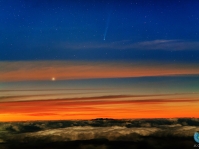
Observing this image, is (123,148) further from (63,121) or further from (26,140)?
(26,140)

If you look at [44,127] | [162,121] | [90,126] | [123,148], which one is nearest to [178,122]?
[162,121]

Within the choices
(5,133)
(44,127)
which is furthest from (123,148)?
(5,133)

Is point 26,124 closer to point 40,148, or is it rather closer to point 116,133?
point 40,148

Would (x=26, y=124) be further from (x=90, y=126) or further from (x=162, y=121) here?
(x=162, y=121)

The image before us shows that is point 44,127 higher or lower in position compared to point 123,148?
higher

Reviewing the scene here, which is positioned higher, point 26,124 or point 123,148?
point 26,124

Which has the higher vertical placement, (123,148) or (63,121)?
→ (63,121)

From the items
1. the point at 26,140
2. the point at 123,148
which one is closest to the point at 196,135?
the point at 123,148
